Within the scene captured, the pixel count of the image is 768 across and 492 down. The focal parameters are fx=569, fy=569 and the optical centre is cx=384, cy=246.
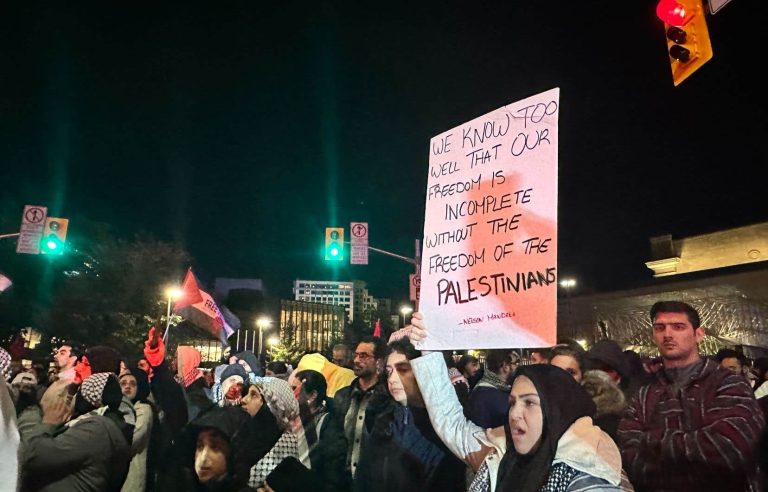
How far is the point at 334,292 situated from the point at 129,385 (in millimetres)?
165653

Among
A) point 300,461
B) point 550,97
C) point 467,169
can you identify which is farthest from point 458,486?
point 550,97

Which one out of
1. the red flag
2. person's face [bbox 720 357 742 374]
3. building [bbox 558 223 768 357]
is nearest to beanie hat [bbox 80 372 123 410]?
person's face [bbox 720 357 742 374]

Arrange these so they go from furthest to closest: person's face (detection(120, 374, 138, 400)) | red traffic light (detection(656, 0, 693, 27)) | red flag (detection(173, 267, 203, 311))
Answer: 1. red flag (detection(173, 267, 203, 311))
2. person's face (detection(120, 374, 138, 400))
3. red traffic light (detection(656, 0, 693, 27))

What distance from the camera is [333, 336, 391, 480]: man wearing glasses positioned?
4.87m

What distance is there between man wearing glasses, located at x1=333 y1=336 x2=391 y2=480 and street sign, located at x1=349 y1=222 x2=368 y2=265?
15.8 meters

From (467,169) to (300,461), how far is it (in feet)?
9.09

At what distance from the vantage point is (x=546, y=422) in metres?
2.62

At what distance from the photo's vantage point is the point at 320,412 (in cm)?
530

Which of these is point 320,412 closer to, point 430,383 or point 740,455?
point 430,383

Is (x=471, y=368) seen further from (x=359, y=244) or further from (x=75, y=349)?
(x=359, y=244)

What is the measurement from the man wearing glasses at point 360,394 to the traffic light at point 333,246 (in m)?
13.6

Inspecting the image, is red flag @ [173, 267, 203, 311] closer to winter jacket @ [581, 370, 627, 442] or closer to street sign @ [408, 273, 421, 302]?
street sign @ [408, 273, 421, 302]

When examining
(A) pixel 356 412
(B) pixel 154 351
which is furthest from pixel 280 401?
(B) pixel 154 351

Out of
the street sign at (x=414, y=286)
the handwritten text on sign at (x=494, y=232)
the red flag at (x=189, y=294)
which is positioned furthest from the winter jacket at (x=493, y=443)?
the street sign at (x=414, y=286)
